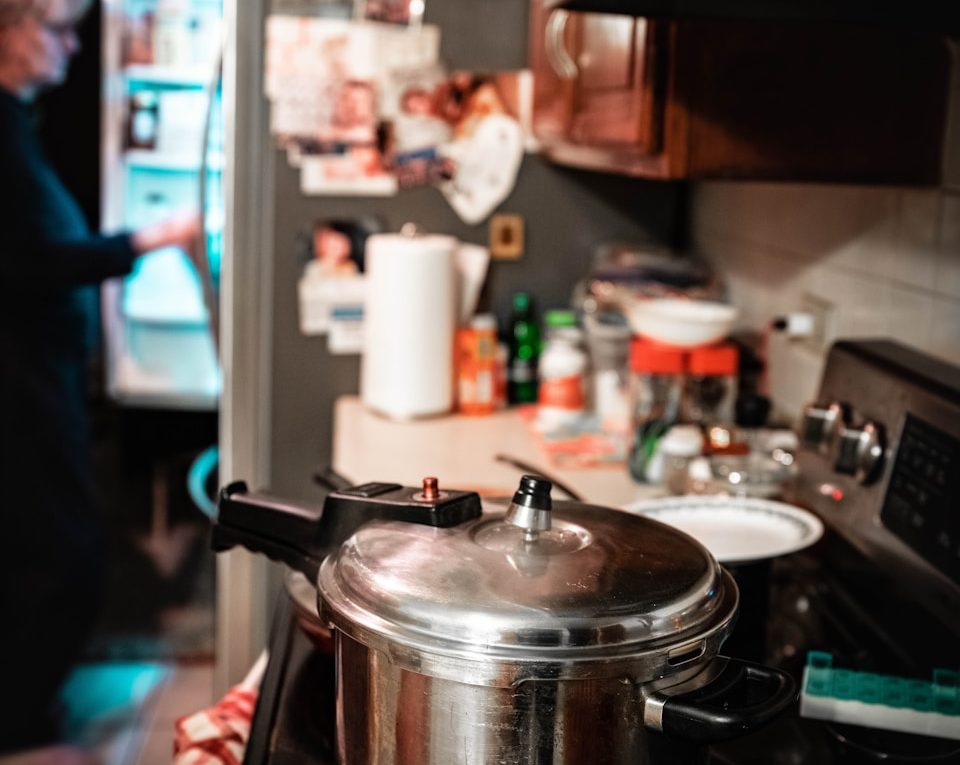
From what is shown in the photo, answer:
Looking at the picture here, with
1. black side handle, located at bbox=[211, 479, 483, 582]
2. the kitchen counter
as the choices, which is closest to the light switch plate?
the kitchen counter

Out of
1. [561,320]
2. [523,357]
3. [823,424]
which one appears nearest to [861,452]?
[823,424]

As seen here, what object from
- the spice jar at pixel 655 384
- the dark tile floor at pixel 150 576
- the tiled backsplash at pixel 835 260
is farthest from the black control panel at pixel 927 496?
the dark tile floor at pixel 150 576

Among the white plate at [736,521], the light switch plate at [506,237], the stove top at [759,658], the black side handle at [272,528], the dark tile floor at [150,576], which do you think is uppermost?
the light switch plate at [506,237]

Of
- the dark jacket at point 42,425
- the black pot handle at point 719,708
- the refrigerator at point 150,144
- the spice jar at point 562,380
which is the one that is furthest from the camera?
the refrigerator at point 150,144

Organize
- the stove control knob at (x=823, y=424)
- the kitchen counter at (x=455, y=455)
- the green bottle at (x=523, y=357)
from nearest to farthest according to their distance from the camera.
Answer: the stove control knob at (x=823, y=424) → the kitchen counter at (x=455, y=455) → the green bottle at (x=523, y=357)

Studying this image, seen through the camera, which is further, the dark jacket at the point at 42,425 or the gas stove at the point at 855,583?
the dark jacket at the point at 42,425

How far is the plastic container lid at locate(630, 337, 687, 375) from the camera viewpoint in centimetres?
180

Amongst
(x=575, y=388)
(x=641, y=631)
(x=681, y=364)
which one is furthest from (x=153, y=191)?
(x=641, y=631)

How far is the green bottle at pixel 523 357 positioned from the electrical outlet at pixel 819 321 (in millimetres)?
619

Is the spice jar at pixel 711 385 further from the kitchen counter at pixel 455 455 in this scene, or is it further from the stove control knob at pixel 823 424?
the stove control knob at pixel 823 424

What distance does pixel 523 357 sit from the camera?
2.35 meters

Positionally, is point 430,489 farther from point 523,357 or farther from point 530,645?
point 523,357

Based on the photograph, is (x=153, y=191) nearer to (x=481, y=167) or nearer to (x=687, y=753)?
(x=481, y=167)

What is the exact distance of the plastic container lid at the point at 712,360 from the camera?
5.95 ft
